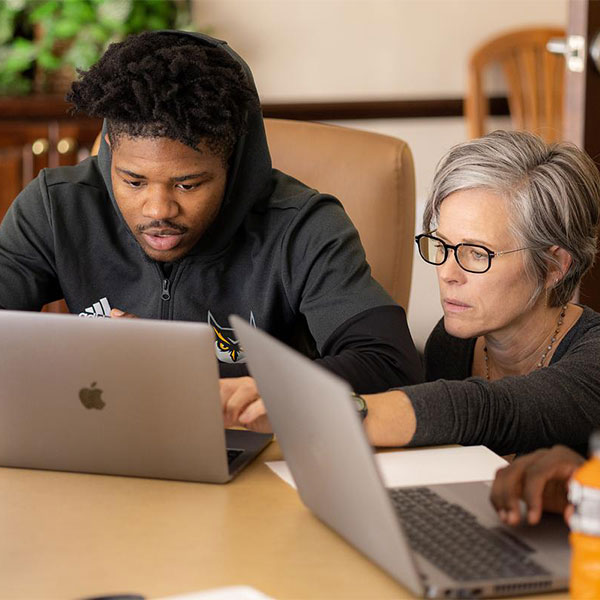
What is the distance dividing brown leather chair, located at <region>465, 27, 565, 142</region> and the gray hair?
2.08 metres

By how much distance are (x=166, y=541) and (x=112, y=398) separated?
193mm

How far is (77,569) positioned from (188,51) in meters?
0.87

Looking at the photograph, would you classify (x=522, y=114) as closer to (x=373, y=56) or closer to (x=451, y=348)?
(x=373, y=56)

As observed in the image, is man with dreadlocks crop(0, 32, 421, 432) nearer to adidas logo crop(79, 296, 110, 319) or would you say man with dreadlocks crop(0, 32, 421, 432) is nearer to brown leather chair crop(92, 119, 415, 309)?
adidas logo crop(79, 296, 110, 319)

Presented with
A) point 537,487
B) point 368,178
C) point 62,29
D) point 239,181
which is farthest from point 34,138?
point 537,487

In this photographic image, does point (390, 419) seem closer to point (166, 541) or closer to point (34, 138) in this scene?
point (166, 541)

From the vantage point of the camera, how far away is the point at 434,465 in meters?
1.19

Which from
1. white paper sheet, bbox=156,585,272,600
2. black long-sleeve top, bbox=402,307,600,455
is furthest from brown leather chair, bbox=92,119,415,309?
white paper sheet, bbox=156,585,272,600

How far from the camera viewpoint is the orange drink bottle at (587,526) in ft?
2.59

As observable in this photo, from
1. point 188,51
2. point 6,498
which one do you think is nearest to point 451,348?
point 188,51

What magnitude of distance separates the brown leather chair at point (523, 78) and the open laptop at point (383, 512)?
2.78 meters

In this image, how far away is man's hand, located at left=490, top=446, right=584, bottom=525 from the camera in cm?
96

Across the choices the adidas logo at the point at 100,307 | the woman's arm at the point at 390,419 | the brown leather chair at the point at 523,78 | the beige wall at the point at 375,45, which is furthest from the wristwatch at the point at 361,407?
the brown leather chair at the point at 523,78

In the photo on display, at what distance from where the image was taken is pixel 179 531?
1028mm
